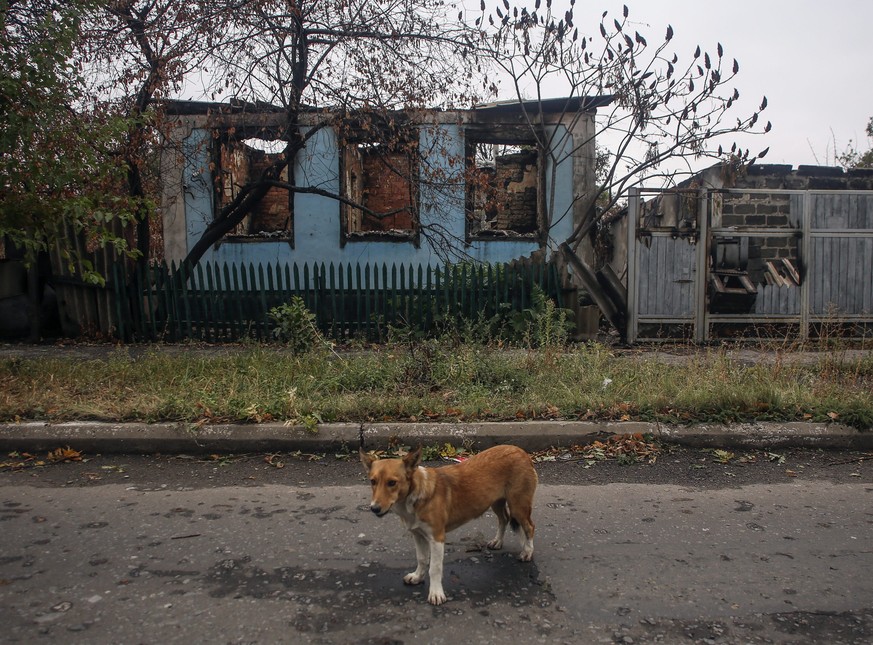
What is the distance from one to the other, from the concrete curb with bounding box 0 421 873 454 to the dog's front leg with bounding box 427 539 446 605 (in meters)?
2.26

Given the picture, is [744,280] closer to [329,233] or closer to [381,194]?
[329,233]

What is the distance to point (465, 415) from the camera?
18.2 feet

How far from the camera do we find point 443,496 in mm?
3104

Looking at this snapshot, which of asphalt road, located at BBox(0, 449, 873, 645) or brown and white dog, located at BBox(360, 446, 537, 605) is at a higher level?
brown and white dog, located at BBox(360, 446, 537, 605)

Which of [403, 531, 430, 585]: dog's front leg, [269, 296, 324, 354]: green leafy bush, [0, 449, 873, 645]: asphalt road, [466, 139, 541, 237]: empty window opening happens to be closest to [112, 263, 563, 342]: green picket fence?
[269, 296, 324, 354]: green leafy bush

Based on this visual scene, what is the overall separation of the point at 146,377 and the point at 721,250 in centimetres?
835

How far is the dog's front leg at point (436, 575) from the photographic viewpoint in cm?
293

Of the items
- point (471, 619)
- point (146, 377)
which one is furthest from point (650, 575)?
point (146, 377)

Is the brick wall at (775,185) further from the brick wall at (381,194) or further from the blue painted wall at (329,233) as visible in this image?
the brick wall at (381,194)

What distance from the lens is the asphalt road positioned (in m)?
2.76

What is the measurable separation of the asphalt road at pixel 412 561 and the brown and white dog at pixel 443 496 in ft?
0.53

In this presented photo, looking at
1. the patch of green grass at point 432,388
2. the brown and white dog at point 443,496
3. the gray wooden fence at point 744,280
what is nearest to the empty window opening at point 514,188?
the gray wooden fence at point 744,280

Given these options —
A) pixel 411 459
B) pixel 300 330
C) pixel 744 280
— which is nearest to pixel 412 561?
pixel 411 459

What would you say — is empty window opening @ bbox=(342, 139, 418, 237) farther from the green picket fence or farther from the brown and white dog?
the brown and white dog
